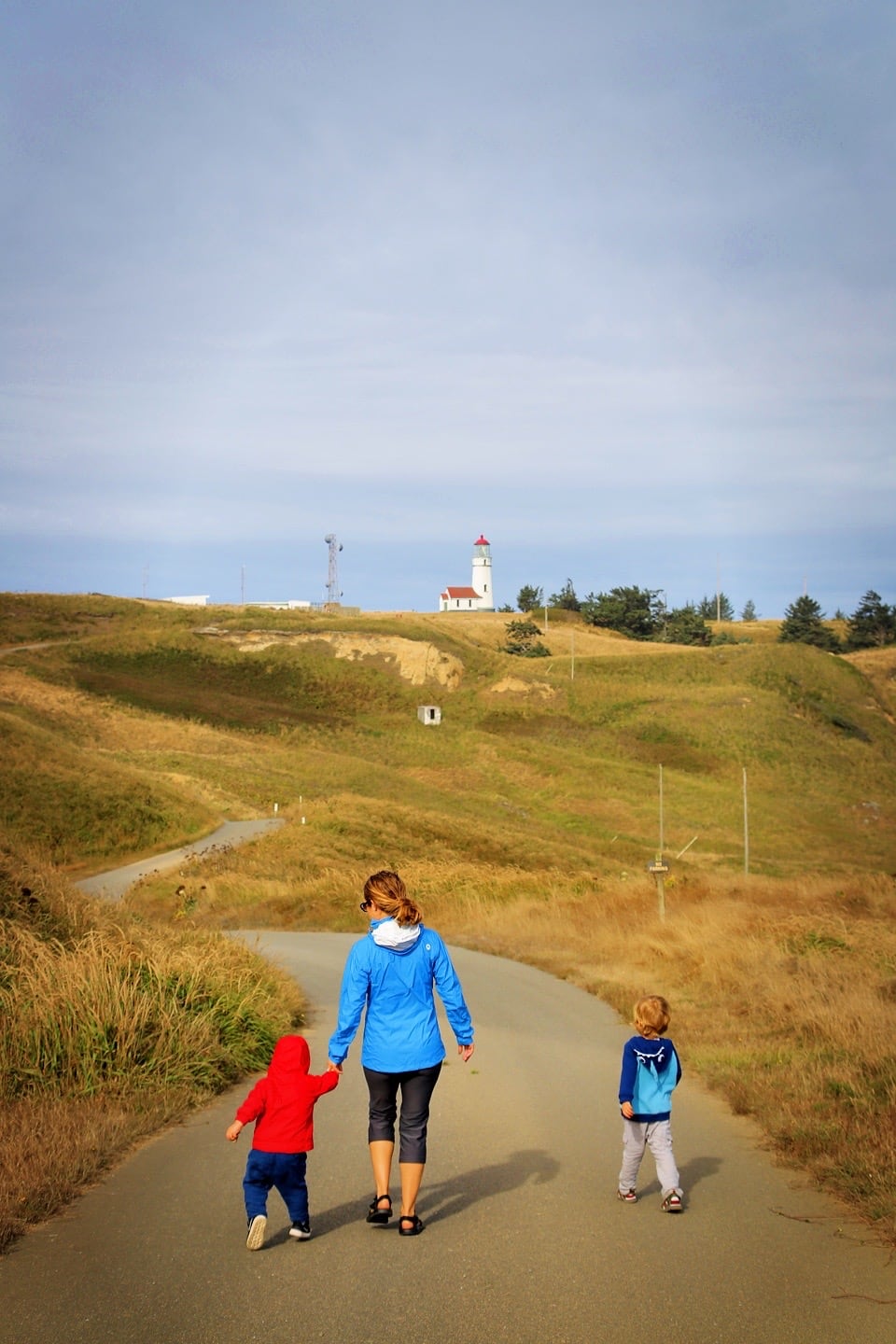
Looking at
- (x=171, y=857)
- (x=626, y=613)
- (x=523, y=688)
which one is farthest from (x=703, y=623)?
(x=171, y=857)

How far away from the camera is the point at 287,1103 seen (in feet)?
20.2

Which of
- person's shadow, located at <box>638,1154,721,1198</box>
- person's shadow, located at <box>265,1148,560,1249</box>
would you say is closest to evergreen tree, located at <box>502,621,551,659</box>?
person's shadow, located at <box>638,1154,721,1198</box>

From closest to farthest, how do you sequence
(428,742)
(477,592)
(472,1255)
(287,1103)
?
(472,1255), (287,1103), (428,742), (477,592)

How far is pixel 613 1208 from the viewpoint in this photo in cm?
655

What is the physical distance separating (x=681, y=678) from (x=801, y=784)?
974 inches

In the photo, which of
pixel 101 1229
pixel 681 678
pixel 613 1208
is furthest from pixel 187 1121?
pixel 681 678

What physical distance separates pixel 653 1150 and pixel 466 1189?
1.11 meters

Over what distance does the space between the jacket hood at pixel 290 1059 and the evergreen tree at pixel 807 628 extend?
14440 cm

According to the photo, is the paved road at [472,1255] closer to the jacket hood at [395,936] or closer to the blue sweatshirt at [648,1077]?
the blue sweatshirt at [648,1077]

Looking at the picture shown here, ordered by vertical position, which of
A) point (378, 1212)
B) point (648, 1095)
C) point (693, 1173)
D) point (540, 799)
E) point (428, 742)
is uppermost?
point (648, 1095)

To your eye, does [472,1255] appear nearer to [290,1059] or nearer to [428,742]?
[290,1059]

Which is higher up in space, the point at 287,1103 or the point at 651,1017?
the point at 651,1017

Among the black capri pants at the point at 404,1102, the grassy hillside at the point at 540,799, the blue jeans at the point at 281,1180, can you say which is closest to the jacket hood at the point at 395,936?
the black capri pants at the point at 404,1102

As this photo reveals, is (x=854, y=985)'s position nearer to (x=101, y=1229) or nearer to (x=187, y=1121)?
(x=187, y=1121)
